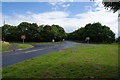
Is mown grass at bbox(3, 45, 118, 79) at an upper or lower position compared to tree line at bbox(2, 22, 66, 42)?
lower

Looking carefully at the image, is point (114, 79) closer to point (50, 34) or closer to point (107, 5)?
point (107, 5)

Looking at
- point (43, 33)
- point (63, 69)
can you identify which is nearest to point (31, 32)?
point (43, 33)

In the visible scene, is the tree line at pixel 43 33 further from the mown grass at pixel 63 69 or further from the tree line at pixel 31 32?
the mown grass at pixel 63 69

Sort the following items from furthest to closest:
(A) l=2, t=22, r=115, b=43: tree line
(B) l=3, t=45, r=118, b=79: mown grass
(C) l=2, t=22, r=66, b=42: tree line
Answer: (C) l=2, t=22, r=66, b=42: tree line
(A) l=2, t=22, r=115, b=43: tree line
(B) l=3, t=45, r=118, b=79: mown grass

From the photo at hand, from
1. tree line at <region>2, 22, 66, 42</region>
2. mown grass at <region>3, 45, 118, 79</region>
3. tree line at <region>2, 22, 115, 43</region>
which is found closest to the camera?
mown grass at <region>3, 45, 118, 79</region>

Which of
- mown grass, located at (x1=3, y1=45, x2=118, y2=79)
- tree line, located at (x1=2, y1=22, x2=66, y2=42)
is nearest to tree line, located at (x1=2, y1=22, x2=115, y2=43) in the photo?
tree line, located at (x1=2, y1=22, x2=66, y2=42)

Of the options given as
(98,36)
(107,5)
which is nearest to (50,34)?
(98,36)

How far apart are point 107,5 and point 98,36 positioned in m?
51.3

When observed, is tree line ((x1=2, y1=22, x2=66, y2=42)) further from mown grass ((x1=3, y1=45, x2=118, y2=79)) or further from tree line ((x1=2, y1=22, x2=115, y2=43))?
mown grass ((x1=3, y1=45, x2=118, y2=79))

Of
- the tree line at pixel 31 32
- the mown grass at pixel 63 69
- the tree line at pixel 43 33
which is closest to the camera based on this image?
the mown grass at pixel 63 69

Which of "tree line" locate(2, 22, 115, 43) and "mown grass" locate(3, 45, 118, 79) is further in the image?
"tree line" locate(2, 22, 115, 43)

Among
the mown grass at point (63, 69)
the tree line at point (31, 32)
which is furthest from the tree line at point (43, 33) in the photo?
the mown grass at point (63, 69)

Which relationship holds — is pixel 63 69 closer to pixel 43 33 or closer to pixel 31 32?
pixel 43 33

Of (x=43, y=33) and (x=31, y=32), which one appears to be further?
(x=43, y=33)
